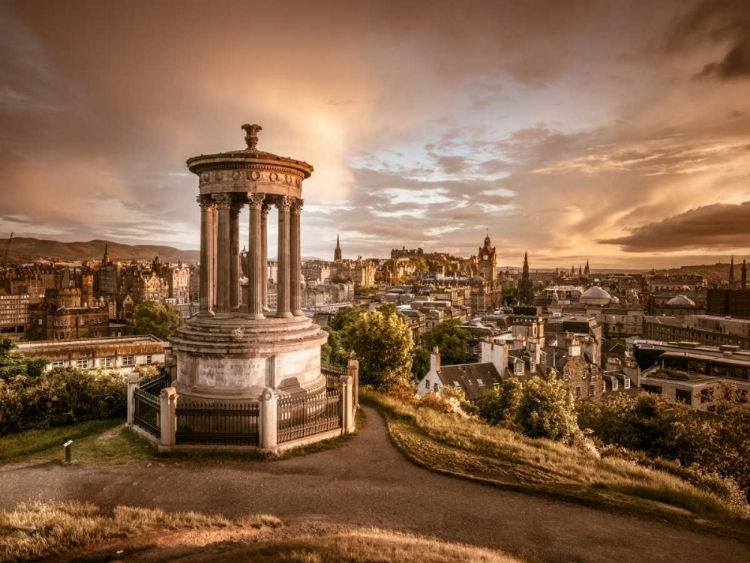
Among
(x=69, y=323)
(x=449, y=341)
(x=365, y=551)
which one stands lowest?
(x=449, y=341)

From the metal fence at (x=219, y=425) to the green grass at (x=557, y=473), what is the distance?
4.55 m

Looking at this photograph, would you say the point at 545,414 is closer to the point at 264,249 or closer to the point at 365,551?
the point at 264,249

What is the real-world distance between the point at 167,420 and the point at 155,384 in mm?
5000

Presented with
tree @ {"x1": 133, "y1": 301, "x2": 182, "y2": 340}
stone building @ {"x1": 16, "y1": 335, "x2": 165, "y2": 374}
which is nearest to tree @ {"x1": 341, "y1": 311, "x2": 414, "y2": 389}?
stone building @ {"x1": 16, "y1": 335, "x2": 165, "y2": 374}

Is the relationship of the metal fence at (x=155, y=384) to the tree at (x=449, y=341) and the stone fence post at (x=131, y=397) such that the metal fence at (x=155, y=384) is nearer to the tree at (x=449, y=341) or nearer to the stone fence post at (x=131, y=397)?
the stone fence post at (x=131, y=397)

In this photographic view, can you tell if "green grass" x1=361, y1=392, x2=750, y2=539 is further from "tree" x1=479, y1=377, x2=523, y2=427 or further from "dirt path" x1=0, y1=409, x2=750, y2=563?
"tree" x1=479, y1=377, x2=523, y2=427

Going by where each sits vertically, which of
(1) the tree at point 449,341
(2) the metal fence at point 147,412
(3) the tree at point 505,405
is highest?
(2) the metal fence at point 147,412

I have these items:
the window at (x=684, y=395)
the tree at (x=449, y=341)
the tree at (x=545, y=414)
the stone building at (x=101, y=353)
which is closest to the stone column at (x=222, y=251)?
the tree at (x=545, y=414)

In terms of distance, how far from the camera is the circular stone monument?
1510 centimetres

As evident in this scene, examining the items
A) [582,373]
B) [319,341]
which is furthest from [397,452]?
[582,373]

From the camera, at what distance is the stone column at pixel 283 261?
17.0 meters

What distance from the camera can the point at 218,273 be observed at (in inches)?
646

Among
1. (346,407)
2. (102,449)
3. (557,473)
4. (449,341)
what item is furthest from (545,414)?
(449,341)

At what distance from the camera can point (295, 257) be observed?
17.9 meters
